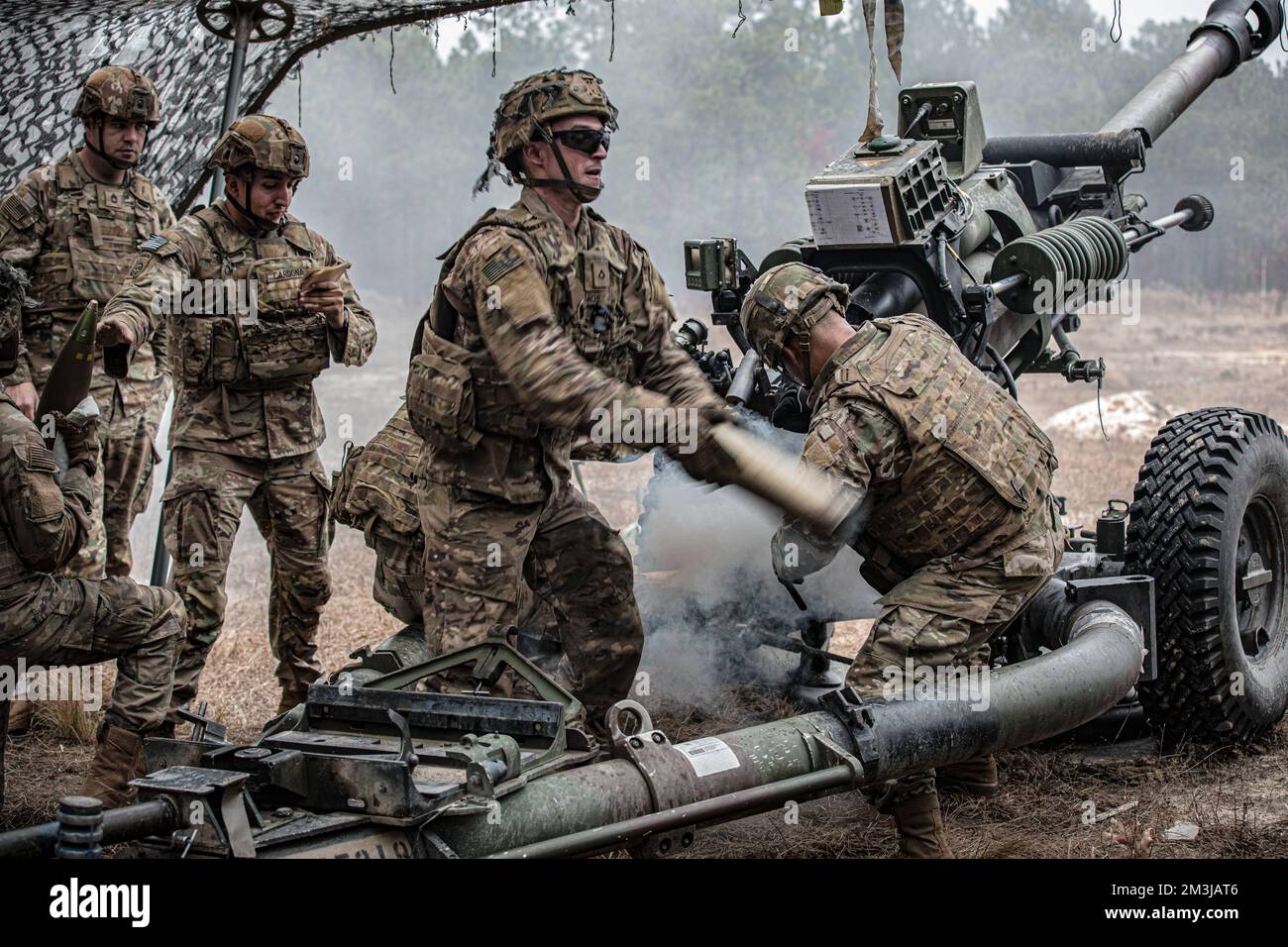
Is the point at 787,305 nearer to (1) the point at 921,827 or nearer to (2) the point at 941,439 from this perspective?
(2) the point at 941,439

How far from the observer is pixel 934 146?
518 cm

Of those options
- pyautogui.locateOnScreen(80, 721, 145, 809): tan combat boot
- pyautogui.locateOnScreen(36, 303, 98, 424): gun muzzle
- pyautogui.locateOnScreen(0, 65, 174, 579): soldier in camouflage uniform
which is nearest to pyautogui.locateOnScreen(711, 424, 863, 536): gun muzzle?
pyautogui.locateOnScreen(36, 303, 98, 424): gun muzzle

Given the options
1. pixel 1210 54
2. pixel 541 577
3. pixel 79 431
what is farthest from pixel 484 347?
pixel 1210 54

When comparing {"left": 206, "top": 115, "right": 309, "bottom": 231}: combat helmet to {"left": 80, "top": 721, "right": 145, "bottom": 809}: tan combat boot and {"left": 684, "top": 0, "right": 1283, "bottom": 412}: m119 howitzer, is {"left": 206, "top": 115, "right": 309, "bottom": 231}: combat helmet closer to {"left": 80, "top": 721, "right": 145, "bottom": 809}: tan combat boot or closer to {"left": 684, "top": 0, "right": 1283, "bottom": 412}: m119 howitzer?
{"left": 684, "top": 0, "right": 1283, "bottom": 412}: m119 howitzer

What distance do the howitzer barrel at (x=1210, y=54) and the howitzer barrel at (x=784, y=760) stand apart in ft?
9.68

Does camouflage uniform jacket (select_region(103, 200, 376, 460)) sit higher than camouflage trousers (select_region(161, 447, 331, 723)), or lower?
higher

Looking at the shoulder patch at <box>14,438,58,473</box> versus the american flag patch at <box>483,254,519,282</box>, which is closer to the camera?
the shoulder patch at <box>14,438,58,473</box>

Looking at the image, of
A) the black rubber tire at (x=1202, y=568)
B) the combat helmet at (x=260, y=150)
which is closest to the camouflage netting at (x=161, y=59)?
the combat helmet at (x=260, y=150)

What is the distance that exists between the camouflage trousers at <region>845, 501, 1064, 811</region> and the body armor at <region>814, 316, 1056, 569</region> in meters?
0.08

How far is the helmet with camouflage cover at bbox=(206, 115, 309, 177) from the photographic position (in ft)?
16.0

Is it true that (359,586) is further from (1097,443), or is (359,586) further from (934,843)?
(1097,443)

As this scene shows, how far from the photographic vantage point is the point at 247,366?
16.4 feet
